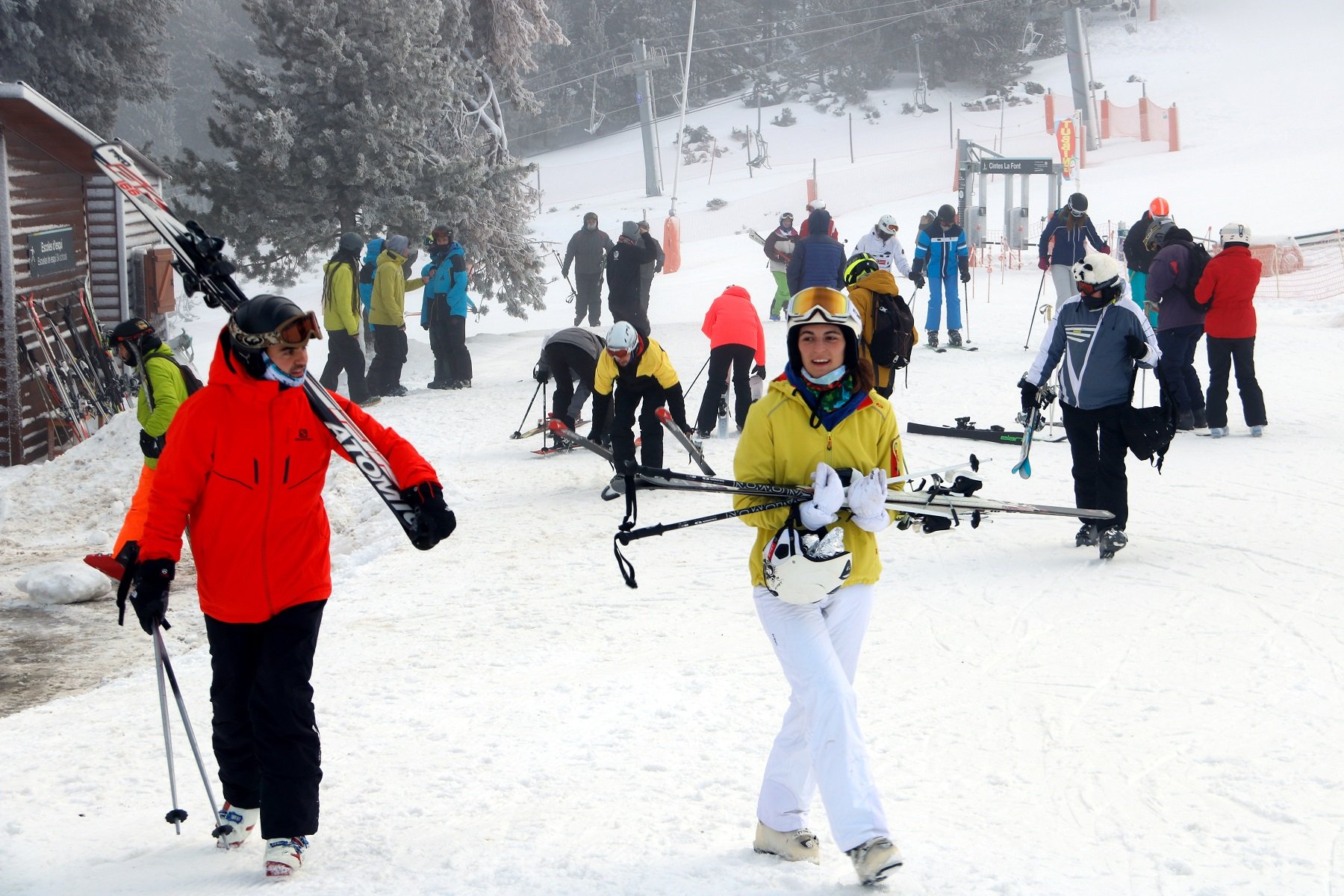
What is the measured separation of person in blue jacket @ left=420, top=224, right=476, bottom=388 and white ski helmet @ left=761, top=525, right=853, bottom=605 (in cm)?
1178

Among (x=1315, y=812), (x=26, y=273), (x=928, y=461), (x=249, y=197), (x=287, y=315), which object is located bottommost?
(x=1315, y=812)

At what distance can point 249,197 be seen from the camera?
1852cm

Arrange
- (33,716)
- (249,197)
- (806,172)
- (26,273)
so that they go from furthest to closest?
1. (806,172)
2. (249,197)
3. (26,273)
4. (33,716)

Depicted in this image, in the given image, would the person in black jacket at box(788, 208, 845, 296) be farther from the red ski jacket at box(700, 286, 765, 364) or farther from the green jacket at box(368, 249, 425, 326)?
the green jacket at box(368, 249, 425, 326)

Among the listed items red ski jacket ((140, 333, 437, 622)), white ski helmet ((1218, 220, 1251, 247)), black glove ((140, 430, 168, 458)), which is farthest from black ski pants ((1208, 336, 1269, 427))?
red ski jacket ((140, 333, 437, 622))

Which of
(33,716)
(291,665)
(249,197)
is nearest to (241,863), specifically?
(291,665)

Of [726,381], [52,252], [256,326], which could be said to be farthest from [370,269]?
[256,326]

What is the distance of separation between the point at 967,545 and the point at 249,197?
13.4 metres

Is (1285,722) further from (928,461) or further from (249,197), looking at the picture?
(249,197)

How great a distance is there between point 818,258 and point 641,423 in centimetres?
406

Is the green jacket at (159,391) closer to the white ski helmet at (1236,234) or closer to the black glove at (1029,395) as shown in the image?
the black glove at (1029,395)

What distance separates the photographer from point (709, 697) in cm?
573

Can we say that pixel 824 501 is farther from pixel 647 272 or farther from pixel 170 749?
pixel 647 272

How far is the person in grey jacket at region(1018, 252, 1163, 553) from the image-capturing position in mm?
7480
